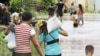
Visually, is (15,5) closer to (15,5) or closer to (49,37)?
(15,5)

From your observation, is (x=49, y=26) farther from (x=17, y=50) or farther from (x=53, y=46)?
(x=17, y=50)

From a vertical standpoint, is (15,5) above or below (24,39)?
below

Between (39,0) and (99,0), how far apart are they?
1957cm

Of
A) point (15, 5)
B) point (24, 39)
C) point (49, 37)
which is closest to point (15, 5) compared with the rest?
point (15, 5)

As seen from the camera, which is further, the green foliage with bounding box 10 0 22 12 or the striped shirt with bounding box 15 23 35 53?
the green foliage with bounding box 10 0 22 12

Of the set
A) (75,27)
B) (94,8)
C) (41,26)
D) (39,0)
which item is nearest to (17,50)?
(41,26)

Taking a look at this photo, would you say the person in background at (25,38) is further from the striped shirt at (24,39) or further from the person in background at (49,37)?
the person in background at (49,37)

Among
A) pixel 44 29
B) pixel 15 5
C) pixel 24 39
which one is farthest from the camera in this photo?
pixel 15 5

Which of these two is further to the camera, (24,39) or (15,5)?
(15,5)

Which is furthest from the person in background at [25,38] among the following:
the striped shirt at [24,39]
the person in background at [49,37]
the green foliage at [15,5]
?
the green foliage at [15,5]

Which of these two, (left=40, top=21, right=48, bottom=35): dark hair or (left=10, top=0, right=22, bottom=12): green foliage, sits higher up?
(left=40, top=21, right=48, bottom=35): dark hair

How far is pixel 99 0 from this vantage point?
2489 inches

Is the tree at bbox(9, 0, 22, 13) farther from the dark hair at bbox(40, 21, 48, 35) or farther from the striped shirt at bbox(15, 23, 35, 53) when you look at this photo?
the striped shirt at bbox(15, 23, 35, 53)

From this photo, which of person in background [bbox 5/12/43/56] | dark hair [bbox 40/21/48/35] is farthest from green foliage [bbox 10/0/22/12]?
person in background [bbox 5/12/43/56]
